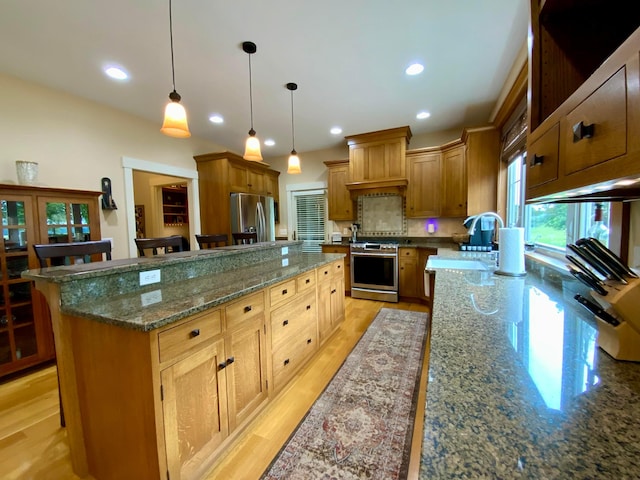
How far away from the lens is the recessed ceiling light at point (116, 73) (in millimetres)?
2361

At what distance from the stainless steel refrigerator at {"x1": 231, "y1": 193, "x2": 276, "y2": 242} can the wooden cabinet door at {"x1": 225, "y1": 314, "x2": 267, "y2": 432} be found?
2691 mm

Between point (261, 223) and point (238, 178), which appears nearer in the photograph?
point (238, 178)

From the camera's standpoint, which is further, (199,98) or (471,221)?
(199,98)

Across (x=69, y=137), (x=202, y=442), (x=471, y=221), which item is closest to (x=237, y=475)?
(x=202, y=442)

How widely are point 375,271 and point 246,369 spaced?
2.90 metres

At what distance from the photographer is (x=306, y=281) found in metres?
2.33

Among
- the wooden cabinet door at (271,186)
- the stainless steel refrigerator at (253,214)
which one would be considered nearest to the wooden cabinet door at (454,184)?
the stainless steel refrigerator at (253,214)

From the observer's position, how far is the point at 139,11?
5.72ft

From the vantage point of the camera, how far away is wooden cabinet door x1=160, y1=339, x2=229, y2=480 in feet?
3.84

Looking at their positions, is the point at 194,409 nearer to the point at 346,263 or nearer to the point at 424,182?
the point at 346,263

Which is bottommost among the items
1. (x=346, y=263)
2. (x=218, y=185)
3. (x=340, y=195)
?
(x=346, y=263)

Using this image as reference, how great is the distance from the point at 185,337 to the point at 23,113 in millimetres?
3055

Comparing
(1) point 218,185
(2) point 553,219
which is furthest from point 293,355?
(1) point 218,185

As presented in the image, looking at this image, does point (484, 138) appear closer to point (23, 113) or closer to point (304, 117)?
point (304, 117)
